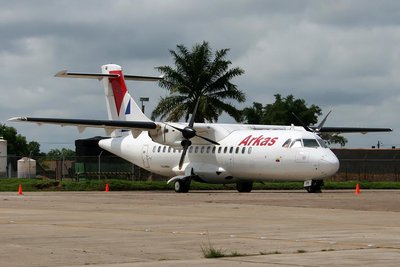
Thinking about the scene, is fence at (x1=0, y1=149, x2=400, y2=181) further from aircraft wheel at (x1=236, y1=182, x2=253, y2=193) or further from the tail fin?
aircraft wheel at (x1=236, y1=182, x2=253, y2=193)

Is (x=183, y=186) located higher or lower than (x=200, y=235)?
higher

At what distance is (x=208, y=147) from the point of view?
42938mm

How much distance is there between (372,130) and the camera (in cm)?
4928

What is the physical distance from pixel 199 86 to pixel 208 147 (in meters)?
22.8

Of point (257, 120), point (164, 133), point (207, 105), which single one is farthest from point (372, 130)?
point (257, 120)

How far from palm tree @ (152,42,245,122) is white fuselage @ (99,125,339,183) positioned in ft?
56.2

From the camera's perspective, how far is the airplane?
1512 inches

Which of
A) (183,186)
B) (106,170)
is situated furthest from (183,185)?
(106,170)

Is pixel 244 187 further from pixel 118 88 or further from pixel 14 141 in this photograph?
pixel 14 141

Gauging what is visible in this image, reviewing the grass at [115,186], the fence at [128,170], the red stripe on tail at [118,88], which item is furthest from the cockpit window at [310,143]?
the fence at [128,170]

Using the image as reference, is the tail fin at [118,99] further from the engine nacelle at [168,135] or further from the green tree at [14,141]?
the green tree at [14,141]

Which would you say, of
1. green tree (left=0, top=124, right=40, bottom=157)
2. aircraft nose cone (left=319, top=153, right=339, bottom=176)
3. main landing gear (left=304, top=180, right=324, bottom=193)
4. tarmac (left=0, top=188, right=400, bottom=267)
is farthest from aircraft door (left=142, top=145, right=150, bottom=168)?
green tree (left=0, top=124, right=40, bottom=157)

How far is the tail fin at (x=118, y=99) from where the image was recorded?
155ft

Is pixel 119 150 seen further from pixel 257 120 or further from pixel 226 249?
pixel 257 120
